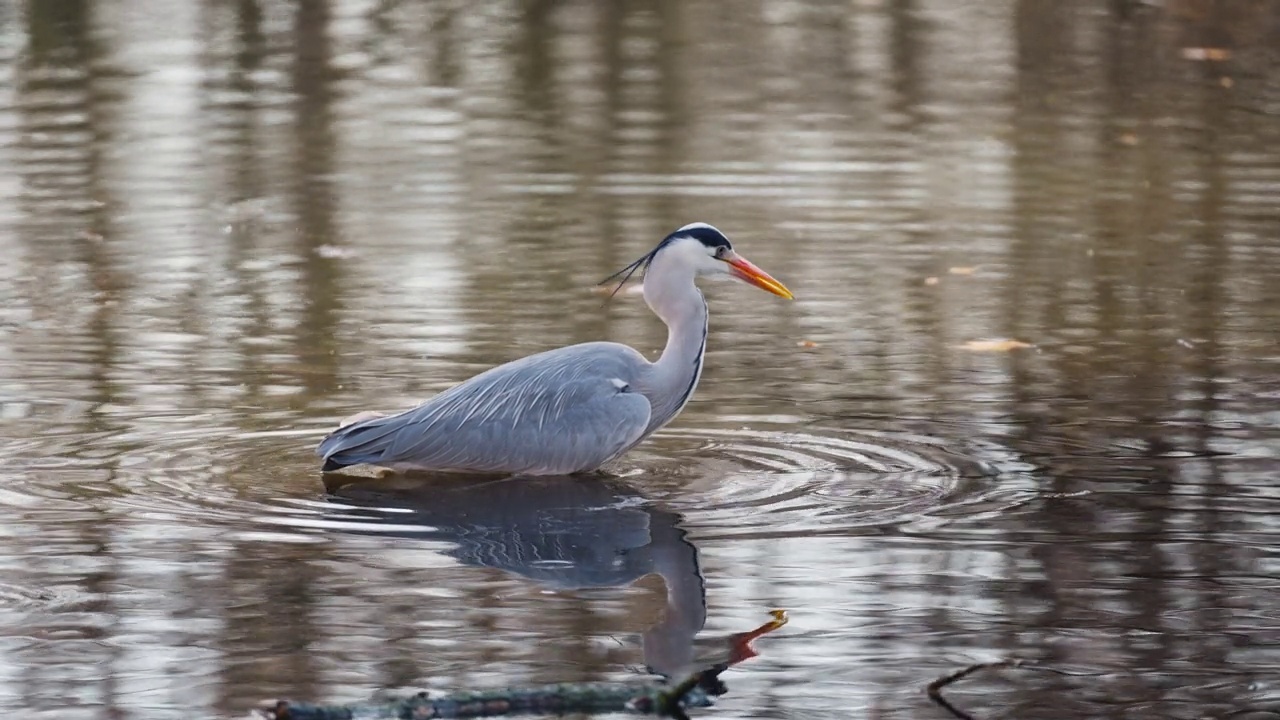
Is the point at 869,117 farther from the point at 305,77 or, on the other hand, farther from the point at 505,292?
the point at 505,292

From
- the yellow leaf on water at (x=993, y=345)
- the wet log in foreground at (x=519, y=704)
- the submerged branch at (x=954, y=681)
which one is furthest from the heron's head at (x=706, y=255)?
the wet log in foreground at (x=519, y=704)

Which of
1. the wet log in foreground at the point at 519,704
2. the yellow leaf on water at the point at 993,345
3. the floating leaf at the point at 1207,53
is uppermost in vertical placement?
the wet log in foreground at the point at 519,704

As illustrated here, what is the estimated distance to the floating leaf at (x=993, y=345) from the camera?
9.83m

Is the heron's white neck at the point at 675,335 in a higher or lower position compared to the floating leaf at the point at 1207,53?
higher

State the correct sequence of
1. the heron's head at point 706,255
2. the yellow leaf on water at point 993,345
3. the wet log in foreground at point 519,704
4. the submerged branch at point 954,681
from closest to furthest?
1. the wet log in foreground at point 519,704
2. the submerged branch at point 954,681
3. the heron's head at point 706,255
4. the yellow leaf on water at point 993,345

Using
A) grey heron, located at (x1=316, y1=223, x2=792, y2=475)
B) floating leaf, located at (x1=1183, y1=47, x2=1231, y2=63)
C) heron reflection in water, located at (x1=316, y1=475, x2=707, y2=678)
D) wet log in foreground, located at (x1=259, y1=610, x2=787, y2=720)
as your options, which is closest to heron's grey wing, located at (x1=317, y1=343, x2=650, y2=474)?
grey heron, located at (x1=316, y1=223, x2=792, y2=475)

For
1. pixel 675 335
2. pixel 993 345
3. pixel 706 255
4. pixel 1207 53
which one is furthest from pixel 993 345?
pixel 1207 53

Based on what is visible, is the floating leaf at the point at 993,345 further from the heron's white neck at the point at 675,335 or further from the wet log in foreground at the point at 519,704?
the wet log in foreground at the point at 519,704

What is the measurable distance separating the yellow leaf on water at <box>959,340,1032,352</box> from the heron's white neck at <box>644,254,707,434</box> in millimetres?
2098

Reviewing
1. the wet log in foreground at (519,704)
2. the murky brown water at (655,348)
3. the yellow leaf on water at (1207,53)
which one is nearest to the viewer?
the wet log in foreground at (519,704)

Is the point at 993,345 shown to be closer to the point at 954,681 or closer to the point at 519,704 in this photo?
the point at 954,681

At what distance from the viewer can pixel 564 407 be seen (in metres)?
7.91

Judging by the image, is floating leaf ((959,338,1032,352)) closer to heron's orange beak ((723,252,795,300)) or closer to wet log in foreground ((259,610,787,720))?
heron's orange beak ((723,252,795,300))

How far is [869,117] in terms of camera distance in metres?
17.2
